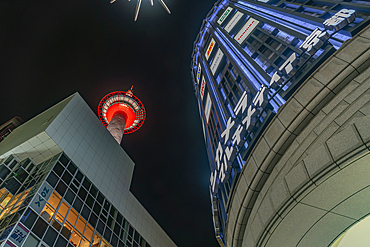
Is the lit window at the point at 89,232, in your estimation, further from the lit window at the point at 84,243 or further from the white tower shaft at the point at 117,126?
the white tower shaft at the point at 117,126

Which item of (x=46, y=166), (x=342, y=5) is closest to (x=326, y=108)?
(x=342, y=5)

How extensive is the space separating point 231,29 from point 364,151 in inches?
1046

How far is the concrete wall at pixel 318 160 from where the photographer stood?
7.82 meters

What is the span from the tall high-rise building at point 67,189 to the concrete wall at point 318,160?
756 inches

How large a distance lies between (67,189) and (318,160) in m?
25.1

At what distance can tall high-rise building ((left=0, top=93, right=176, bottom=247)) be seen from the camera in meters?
17.7

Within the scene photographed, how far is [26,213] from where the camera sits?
17.0 m

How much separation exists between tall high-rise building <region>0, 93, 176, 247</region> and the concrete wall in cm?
1920

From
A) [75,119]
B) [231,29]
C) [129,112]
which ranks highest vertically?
[129,112]

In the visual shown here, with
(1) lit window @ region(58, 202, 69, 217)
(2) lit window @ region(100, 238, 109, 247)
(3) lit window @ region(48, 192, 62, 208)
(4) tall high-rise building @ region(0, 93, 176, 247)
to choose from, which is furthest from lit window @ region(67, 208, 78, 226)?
(2) lit window @ region(100, 238, 109, 247)

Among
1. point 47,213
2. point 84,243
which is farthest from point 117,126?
point 47,213

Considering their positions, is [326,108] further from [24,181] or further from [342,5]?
[24,181]

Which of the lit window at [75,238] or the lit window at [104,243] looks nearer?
the lit window at [75,238]

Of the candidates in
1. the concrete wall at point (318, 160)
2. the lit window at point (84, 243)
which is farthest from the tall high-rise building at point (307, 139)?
the lit window at point (84, 243)
